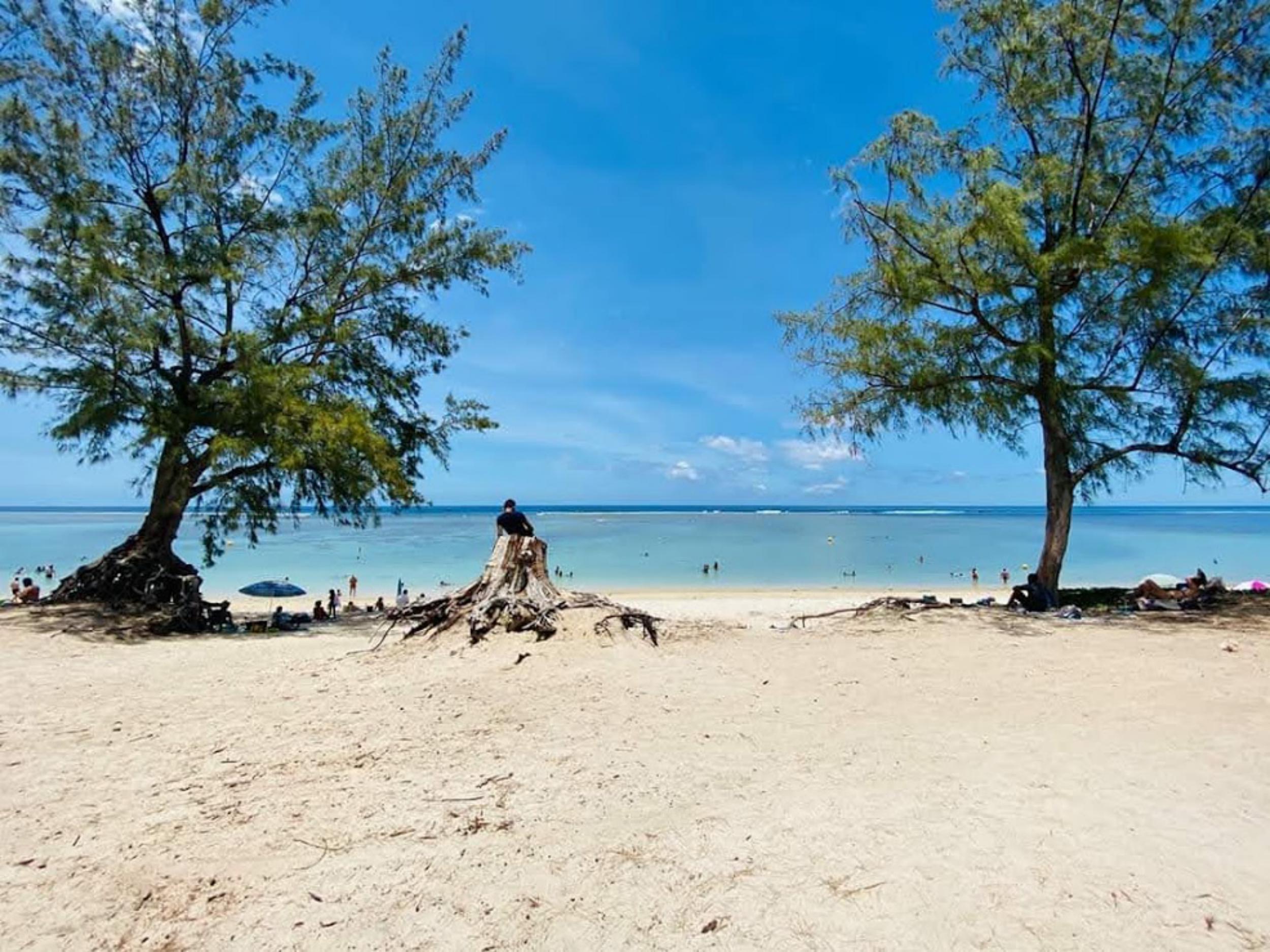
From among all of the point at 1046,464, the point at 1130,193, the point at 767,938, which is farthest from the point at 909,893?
the point at 1130,193

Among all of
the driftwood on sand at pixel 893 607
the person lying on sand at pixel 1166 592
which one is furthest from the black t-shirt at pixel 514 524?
the person lying on sand at pixel 1166 592

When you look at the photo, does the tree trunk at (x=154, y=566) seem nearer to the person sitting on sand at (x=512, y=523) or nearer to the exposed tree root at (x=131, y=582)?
the exposed tree root at (x=131, y=582)

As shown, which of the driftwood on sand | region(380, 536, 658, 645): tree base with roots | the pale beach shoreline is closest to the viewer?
region(380, 536, 658, 645): tree base with roots

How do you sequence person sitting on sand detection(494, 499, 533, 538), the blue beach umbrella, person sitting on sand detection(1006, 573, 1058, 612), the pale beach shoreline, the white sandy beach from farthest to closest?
the pale beach shoreline < the blue beach umbrella < person sitting on sand detection(1006, 573, 1058, 612) < person sitting on sand detection(494, 499, 533, 538) < the white sandy beach

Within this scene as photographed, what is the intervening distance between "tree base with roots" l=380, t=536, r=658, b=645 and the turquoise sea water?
1778 centimetres

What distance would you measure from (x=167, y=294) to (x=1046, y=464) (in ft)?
53.8

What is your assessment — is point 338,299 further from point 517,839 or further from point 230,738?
point 517,839

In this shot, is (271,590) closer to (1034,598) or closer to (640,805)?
(640,805)

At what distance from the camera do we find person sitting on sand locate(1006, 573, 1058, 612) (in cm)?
1154

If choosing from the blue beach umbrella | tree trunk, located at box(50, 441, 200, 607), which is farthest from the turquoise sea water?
tree trunk, located at box(50, 441, 200, 607)

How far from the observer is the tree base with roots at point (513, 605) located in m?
8.45

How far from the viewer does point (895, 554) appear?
42531 mm

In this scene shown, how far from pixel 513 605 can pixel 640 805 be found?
4.84 metres

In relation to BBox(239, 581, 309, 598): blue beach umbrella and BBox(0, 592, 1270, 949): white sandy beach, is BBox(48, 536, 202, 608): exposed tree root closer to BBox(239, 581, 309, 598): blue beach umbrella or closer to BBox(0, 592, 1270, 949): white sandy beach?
BBox(239, 581, 309, 598): blue beach umbrella
